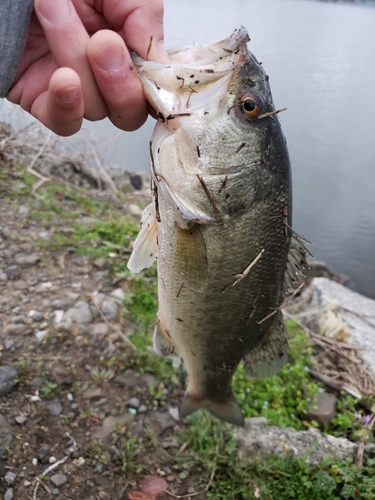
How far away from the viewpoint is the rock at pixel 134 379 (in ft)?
10.4

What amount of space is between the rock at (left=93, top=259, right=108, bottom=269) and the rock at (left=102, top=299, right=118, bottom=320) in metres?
0.52

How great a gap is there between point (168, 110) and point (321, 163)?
31.1ft

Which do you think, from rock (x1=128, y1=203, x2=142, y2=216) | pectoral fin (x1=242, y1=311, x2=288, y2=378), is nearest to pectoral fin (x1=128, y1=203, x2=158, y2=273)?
pectoral fin (x1=242, y1=311, x2=288, y2=378)

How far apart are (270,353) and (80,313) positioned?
180 cm

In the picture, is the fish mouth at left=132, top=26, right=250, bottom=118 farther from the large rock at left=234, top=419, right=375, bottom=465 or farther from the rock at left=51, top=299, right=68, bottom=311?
the large rock at left=234, top=419, right=375, bottom=465

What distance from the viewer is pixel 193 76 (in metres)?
1.64

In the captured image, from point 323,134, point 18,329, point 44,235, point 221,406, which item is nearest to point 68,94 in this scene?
point 221,406

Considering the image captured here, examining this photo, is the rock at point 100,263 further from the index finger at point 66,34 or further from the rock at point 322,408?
the index finger at point 66,34

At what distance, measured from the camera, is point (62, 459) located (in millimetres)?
2566

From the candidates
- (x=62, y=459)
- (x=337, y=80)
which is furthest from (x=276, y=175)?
(x=337, y=80)

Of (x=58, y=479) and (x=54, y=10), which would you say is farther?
(x=58, y=479)

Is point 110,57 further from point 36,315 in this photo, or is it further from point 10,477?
point 36,315

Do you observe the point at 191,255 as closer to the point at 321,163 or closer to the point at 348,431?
the point at 348,431

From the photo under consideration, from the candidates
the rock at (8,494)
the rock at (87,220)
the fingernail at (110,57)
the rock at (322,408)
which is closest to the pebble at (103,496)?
the rock at (8,494)
